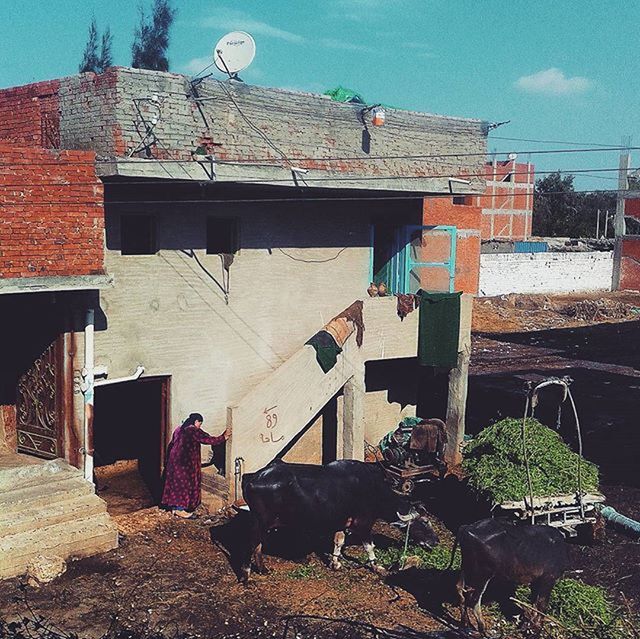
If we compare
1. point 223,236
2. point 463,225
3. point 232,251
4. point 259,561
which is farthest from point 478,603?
point 463,225

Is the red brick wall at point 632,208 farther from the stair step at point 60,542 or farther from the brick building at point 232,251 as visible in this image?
the stair step at point 60,542

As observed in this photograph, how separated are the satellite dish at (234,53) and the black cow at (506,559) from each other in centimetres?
776

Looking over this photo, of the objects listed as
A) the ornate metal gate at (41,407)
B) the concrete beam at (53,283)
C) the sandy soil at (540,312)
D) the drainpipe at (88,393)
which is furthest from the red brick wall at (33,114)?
the sandy soil at (540,312)

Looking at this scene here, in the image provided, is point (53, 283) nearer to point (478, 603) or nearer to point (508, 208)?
point (478, 603)

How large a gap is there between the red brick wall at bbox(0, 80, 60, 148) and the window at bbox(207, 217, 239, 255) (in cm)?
287

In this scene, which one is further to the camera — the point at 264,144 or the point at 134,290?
the point at 264,144

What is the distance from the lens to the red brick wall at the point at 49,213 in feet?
34.3

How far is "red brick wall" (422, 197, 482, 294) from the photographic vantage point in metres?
30.5

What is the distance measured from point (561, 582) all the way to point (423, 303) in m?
6.67

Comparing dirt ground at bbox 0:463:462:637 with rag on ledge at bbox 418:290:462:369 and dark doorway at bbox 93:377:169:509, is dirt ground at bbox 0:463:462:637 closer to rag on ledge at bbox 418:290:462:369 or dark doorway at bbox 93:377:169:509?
dark doorway at bbox 93:377:169:509

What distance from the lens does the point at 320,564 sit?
36.5 feet

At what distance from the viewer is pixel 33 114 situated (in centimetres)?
1295

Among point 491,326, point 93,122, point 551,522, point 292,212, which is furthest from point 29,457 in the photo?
point 491,326

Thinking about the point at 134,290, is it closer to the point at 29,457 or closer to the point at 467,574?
the point at 29,457
